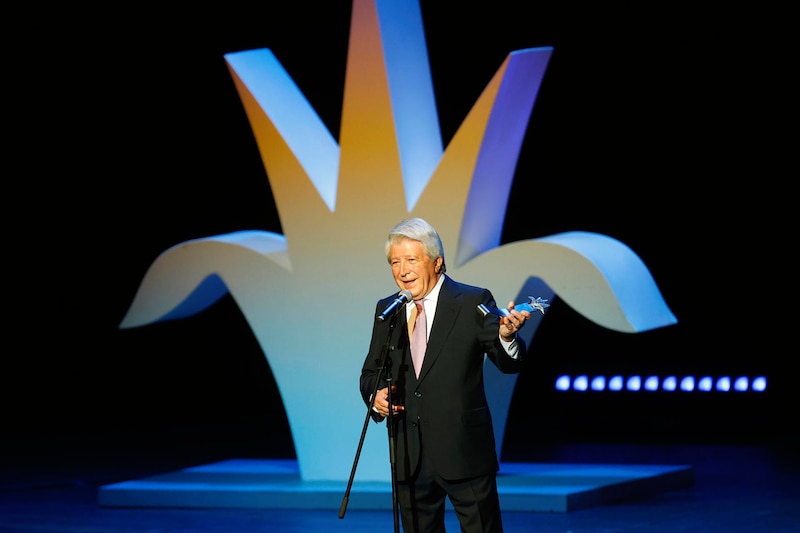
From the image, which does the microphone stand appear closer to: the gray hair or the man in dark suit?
the man in dark suit

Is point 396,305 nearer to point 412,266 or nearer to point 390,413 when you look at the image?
point 412,266

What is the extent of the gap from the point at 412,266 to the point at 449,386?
0.34m

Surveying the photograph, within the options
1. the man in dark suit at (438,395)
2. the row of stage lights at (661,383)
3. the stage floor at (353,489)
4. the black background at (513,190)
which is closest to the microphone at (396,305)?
the man in dark suit at (438,395)

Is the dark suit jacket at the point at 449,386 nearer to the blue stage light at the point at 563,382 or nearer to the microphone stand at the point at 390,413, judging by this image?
the microphone stand at the point at 390,413

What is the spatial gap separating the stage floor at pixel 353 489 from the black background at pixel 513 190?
2475 millimetres

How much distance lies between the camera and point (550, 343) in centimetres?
1026

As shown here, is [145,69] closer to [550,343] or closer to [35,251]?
[35,251]

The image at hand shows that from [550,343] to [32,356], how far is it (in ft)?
15.3

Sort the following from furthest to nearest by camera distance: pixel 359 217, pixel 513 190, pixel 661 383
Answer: pixel 661 383, pixel 513 190, pixel 359 217

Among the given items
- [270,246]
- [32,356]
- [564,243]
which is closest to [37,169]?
[32,356]

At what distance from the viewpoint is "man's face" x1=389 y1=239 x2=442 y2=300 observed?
3.26m

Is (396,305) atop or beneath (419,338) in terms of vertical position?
atop

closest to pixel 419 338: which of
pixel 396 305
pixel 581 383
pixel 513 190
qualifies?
pixel 396 305

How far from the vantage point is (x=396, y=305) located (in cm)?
316
